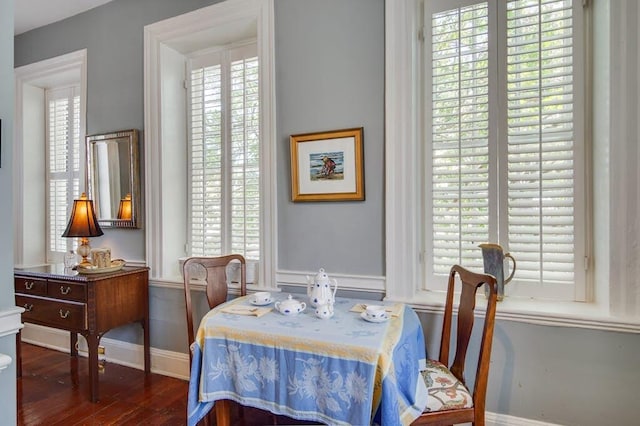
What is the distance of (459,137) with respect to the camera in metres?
2.08

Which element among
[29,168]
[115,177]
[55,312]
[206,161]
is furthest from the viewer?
[29,168]

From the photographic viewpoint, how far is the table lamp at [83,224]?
2.71m

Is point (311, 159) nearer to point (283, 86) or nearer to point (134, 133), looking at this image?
point (283, 86)

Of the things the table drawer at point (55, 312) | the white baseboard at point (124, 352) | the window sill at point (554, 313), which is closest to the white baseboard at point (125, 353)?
the white baseboard at point (124, 352)

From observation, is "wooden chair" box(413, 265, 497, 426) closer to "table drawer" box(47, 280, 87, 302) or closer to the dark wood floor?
the dark wood floor

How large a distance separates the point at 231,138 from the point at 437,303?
1.88 meters

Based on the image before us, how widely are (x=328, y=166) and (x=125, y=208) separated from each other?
5.92ft

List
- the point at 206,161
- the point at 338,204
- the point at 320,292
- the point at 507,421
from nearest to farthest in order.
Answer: the point at 320,292
the point at 507,421
the point at 338,204
the point at 206,161

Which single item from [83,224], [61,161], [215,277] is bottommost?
[215,277]

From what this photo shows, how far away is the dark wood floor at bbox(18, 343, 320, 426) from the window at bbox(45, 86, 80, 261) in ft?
3.90

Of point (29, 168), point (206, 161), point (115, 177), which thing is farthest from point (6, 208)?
point (29, 168)

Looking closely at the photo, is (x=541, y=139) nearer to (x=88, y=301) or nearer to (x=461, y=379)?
(x=461, y=379)

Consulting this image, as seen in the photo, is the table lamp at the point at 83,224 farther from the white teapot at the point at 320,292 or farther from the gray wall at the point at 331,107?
the white teapot at the point at 320,292

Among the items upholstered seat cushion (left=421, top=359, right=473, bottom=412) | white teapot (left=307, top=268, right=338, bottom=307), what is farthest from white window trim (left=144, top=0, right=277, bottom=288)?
upholstered seat cushion (left=421, top=359, right=473, bottom=412)
